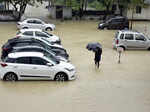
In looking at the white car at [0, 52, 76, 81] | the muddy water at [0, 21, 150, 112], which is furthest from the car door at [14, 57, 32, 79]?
the muddy water at [0, 21, 150, 112]

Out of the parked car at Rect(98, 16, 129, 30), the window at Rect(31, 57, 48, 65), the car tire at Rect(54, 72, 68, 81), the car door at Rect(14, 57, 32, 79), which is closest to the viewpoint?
the car door at Rect(14, 57, 32, 79)

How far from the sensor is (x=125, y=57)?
67.2ft

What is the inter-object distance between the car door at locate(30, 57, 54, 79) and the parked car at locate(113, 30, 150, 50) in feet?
28.7

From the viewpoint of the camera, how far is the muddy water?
39.4 feet

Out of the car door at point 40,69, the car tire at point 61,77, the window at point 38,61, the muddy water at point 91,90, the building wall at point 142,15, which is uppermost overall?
the building wall at point 142,15

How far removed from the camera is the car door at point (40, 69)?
585 inches

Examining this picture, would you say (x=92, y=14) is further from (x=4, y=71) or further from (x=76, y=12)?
(x=4, y=71)

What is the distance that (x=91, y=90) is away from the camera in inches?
549

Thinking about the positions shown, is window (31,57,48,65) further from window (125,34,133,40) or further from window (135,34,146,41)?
Result: window (135,34,146,41)

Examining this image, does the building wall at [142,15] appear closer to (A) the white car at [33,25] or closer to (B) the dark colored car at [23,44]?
(A) the white car at [33,25]

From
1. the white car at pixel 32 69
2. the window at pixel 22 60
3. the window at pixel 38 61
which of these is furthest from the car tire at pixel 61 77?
the window at pixel 22 60

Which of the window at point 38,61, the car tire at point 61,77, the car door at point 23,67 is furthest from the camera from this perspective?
the car tire at point 61,77

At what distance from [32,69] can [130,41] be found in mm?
10223

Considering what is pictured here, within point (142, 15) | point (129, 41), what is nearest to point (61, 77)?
point (129, 41)
